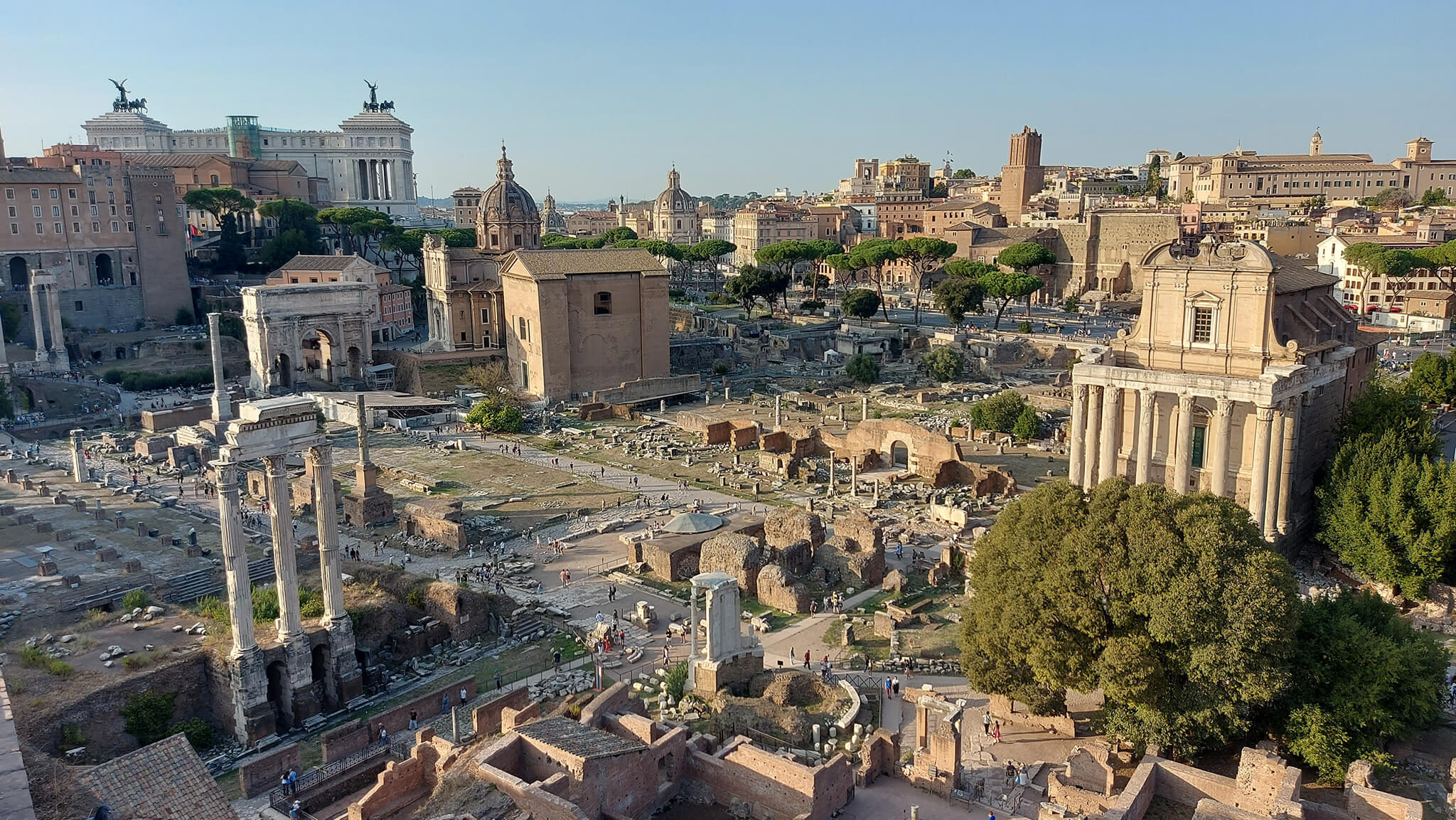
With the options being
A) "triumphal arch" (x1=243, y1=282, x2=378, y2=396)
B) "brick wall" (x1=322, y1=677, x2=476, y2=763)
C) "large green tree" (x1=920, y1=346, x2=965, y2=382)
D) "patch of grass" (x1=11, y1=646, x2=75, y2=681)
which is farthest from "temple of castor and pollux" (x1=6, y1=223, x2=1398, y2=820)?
"triumphal arch" (x1=243, y1=282, x2=378, y2=396)

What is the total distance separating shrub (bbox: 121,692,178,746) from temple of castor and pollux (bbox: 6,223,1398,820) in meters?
1.06

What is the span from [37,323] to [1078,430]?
56.1 meters

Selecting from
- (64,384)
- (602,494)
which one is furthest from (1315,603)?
(64,384)

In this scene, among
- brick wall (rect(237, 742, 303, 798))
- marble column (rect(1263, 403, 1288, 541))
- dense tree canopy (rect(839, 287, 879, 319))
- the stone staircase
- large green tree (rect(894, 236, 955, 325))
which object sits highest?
large green tree (rect(894, 236, 955, 325))

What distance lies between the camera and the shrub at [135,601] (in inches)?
924

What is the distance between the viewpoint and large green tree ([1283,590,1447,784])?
57.2ft

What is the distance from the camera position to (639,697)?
71.3 feet

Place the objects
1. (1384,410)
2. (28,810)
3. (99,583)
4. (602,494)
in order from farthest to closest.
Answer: (602,494) → (1384,410) → (99,583) → (28,810)

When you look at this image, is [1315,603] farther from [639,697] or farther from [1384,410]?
[639,697]

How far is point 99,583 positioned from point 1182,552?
2490 cm

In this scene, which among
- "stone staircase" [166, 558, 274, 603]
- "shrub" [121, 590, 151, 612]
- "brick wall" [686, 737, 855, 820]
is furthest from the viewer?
"stone staircase" [166, 558, 274, 603]

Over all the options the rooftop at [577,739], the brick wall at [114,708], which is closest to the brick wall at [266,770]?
the brick wall at [114,708]

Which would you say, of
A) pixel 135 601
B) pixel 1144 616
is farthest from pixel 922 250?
pixel 135 601

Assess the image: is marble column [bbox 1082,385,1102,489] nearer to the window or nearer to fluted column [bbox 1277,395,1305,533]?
the window
